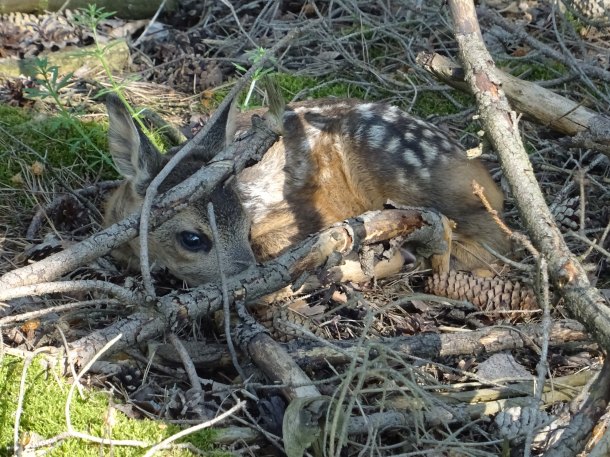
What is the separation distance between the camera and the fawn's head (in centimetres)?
468

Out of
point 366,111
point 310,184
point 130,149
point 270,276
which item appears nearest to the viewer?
point 270,276

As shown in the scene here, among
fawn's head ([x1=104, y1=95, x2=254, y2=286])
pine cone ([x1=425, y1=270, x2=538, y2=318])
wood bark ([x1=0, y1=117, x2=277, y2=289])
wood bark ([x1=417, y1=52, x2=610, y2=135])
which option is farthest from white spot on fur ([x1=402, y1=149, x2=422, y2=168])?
wood bark ([x1=0, y1=117, x2=277, y2=289])

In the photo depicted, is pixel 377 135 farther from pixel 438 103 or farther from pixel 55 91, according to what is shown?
pixel 55 91

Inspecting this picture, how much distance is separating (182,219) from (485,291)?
181 cm

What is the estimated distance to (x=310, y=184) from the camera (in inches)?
219

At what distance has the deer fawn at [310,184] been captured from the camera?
15.6 feet

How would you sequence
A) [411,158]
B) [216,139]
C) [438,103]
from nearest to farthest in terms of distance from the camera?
[216,139]
[411,158]
[438,103]

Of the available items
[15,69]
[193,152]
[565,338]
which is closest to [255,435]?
[565,338]

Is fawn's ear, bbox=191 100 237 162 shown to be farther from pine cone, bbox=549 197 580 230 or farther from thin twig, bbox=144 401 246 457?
thin twig, bbox=144 401 246 457

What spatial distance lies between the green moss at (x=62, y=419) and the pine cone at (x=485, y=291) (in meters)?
1.85

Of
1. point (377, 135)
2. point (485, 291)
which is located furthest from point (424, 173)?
point (485, 291)

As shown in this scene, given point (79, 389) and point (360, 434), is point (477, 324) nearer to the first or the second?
point (360, 434)

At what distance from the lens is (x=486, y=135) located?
12.8 ft

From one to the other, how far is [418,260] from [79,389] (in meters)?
2.37
